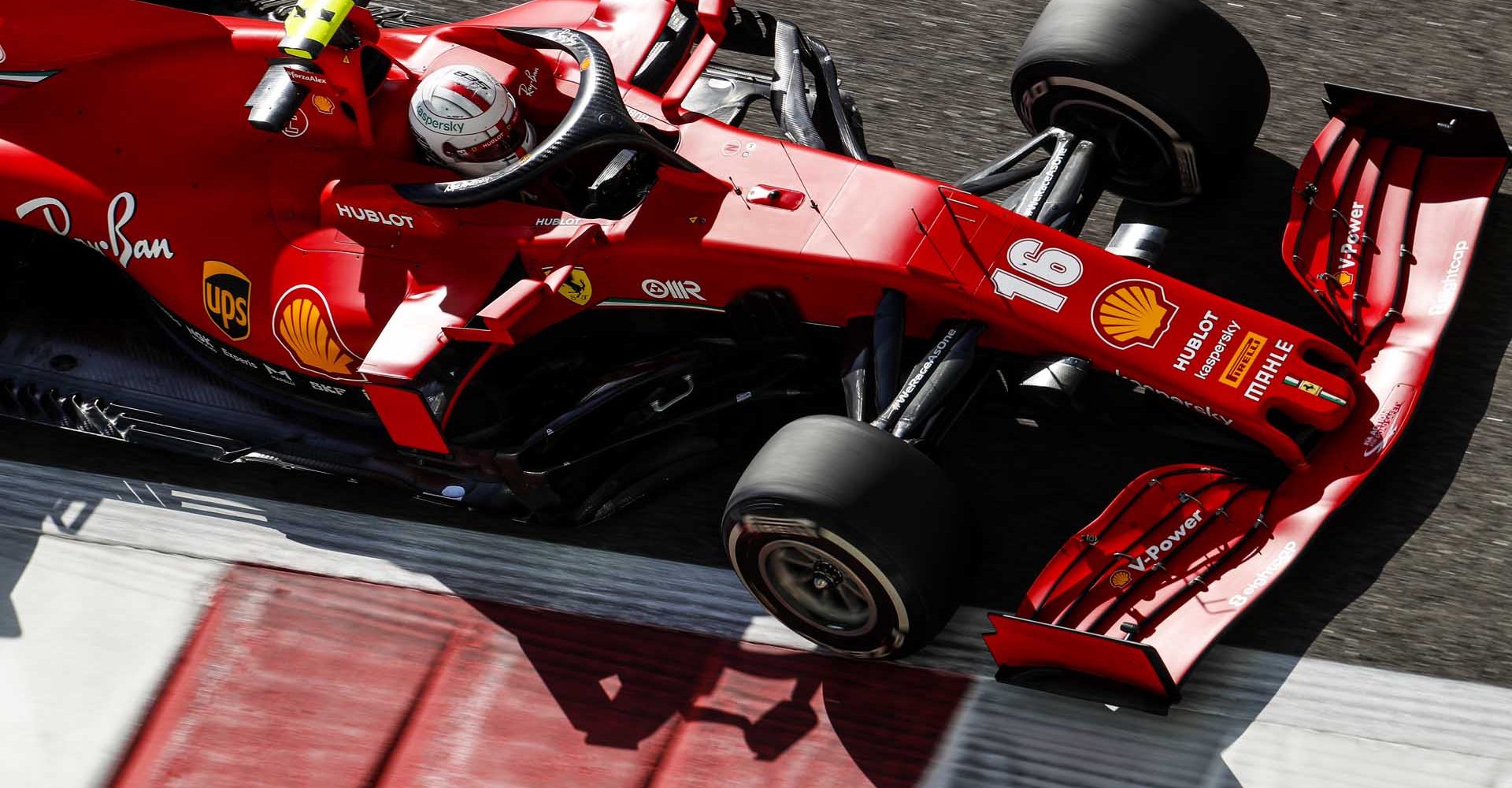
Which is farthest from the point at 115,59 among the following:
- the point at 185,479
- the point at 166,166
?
the point at 185,479

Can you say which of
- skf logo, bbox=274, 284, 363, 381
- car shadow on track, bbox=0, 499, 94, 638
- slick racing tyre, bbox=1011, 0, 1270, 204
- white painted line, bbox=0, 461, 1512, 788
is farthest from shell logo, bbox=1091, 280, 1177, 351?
car shadow on track, bbox=0, 499, 94, 638

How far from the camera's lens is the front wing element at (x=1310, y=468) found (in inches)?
159

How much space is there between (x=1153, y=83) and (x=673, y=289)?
1656 mm

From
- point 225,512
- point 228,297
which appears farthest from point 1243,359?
point 225,512

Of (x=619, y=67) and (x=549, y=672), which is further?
(x=619, y=67)

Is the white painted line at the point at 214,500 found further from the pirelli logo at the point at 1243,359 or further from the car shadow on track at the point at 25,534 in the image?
the pirelli logo at the point at 1243,359

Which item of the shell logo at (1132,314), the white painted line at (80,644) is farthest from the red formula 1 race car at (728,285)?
the white painted line at (80,644)

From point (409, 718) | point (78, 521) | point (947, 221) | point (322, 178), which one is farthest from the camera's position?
point (78, 521)

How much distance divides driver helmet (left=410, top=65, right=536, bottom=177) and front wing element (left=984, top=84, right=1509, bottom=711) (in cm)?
208

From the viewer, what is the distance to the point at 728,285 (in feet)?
14.8

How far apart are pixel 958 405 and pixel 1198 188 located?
142cm

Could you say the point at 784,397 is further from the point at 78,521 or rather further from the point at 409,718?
the point at 78,521

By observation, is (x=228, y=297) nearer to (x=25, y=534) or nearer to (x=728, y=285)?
(x=25, y=534)

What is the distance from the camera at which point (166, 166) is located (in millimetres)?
5184
